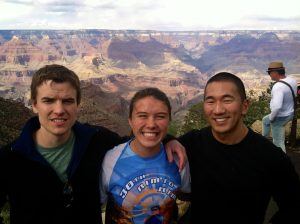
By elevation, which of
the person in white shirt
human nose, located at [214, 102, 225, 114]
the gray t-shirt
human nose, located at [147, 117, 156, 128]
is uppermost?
the person in white shirt

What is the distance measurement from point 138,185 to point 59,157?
0.68 m

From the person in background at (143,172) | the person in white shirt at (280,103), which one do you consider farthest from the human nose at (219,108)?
the person in white shirt at (280,103)

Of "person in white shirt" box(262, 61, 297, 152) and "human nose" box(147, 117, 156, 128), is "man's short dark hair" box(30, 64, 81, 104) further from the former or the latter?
"person in white shirt" box(262, 61, 297, 152)

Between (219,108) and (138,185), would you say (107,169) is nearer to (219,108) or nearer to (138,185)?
(138,185)

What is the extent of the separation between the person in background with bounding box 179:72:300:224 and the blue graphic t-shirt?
23cm

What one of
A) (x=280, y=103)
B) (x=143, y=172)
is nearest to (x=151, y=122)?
(x=143, y=172)

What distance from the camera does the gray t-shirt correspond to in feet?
9.51

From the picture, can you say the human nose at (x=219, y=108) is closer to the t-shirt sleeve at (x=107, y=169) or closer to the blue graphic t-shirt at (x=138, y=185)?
the blue graphic t-shirt at (x=138, y=185)

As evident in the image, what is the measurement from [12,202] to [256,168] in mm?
1943

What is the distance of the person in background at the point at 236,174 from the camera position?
2883 mm

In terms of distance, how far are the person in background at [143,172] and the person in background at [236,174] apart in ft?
0.82

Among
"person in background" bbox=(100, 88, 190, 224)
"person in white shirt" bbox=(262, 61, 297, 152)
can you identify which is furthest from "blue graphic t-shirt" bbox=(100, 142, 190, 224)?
"person in white shirt" bbox=(262, 61, 297, 152)

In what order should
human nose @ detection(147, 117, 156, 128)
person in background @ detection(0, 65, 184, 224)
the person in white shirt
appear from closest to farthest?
person in background @ detection(0, 65, 184, 224), human nose @ detection(147, 117, 156, 128), the person in white shirt

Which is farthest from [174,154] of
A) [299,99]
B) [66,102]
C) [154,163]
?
[299,99]
